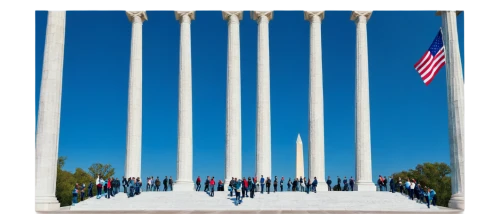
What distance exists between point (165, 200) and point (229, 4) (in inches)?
5700

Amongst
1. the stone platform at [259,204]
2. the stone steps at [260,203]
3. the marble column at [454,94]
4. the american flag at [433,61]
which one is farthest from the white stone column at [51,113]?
the marble column at [454,94]

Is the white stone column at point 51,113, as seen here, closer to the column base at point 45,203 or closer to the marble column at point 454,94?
the column base at point 45,203

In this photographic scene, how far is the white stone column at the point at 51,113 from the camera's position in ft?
534

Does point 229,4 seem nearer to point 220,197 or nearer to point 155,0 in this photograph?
point 155,0

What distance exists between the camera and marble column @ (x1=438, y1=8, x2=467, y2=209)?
183m

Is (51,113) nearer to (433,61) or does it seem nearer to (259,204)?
(259,204)

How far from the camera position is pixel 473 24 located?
59.9m

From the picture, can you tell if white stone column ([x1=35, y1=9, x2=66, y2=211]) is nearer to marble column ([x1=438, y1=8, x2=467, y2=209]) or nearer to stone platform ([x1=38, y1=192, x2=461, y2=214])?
stone platform ([x1=38, y1=192, x2=461, y2=214])

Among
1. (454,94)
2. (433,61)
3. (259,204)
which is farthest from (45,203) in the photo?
(454,94)

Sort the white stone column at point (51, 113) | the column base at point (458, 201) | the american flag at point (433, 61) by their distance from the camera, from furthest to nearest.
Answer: the american flag at point (433, 61) < the column base at point (458, 201) < the white stone column at point (51, 113)

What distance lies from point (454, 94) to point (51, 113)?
451ft

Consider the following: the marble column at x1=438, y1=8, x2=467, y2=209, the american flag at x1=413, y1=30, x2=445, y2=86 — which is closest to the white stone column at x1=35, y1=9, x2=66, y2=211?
the american flag at x1=413, y1=30, x2=445, y2=86

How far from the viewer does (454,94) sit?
631 feet

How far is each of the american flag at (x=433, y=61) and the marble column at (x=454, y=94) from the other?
23.0 feet
